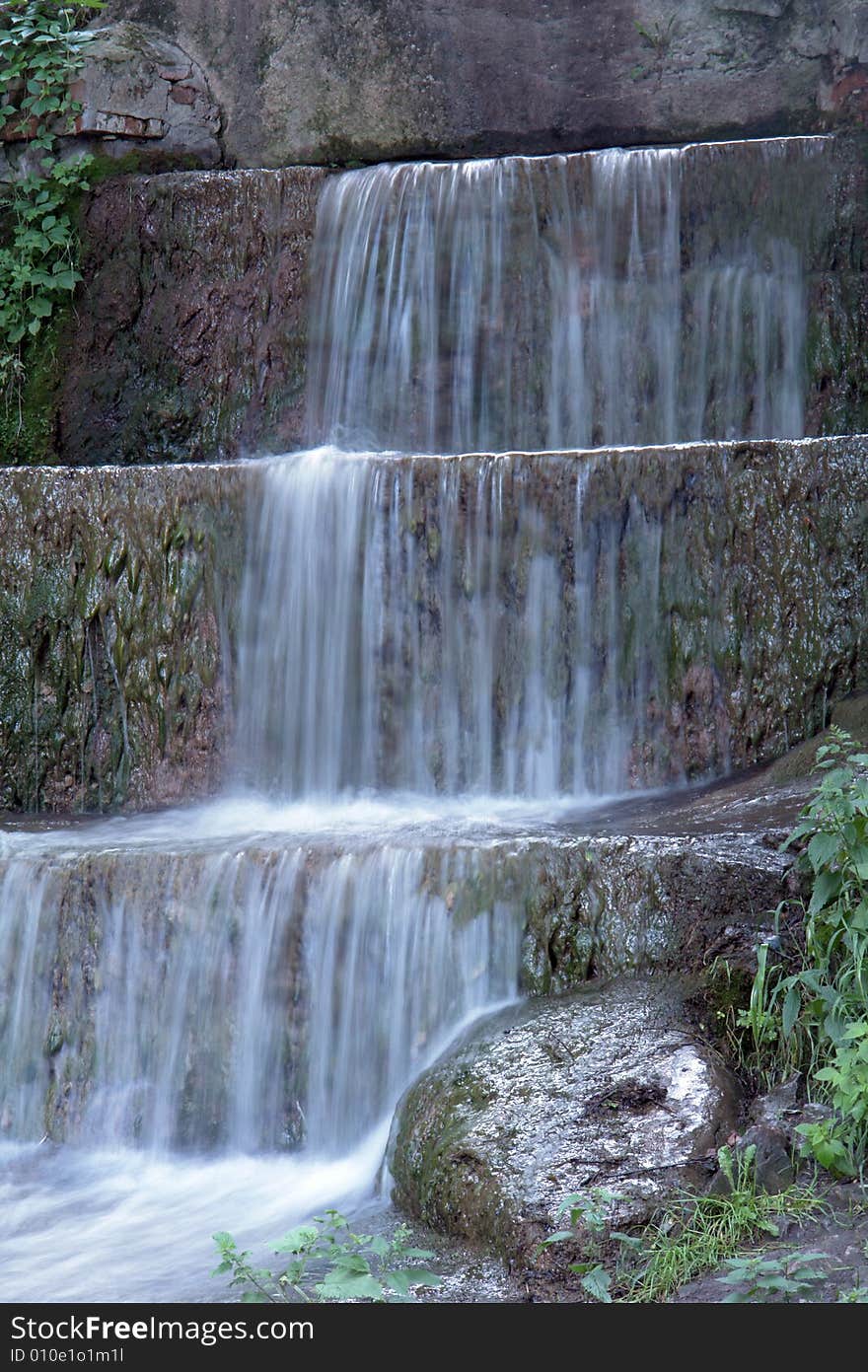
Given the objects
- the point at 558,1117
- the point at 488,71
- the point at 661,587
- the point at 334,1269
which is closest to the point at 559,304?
the point at 488,71

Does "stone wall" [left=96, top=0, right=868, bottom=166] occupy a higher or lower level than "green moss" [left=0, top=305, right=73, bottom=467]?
higher

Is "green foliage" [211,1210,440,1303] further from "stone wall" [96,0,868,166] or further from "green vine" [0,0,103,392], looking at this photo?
"stone wall" [96,0,868,166]

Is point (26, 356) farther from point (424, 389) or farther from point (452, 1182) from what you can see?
point (452, 1182)

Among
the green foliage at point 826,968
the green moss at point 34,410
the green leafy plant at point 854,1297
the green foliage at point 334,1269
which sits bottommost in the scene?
the green foliage at point 334,1269

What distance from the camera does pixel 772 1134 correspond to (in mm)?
3863

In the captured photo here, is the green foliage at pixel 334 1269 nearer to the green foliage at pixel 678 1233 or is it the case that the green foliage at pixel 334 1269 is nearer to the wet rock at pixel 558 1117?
the wet rock at pixel 558 1117

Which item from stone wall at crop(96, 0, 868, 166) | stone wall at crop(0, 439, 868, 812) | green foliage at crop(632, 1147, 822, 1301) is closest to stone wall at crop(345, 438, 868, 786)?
stone wall at crop(0, 439, 868, 812)

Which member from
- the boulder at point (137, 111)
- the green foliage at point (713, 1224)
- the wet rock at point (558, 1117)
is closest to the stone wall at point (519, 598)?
the wet rock at point (558, 1117)

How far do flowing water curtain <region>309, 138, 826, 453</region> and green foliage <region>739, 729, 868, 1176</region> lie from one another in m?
3.56

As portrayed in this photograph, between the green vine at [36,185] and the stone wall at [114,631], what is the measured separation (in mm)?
1847

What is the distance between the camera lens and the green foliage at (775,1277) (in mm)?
3223

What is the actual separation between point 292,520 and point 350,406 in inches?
58.8

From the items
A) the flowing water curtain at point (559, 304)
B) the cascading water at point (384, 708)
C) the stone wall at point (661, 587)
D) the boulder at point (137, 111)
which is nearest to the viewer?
the cascading water at point (384, 708)

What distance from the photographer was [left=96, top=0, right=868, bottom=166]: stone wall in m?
8.39
